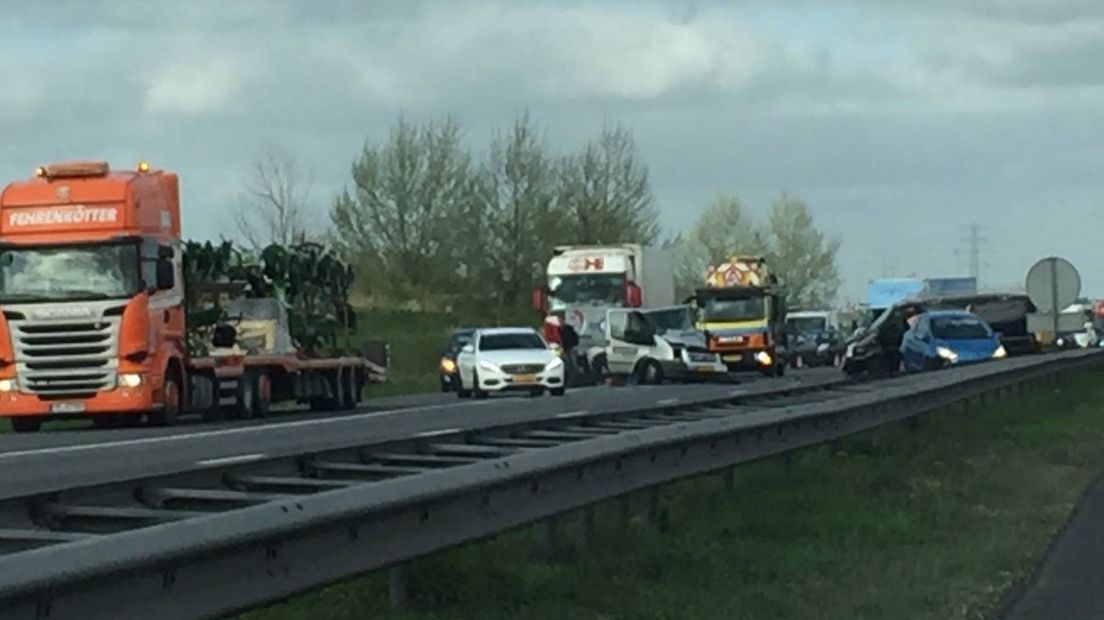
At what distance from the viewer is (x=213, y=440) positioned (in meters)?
24.5

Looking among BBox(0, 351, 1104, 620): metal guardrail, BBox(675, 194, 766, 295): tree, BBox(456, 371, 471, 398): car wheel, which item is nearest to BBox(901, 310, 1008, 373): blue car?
BBox(456, 371, 471, 398): car wheel

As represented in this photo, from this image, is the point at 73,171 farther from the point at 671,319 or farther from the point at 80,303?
the point at 671,319

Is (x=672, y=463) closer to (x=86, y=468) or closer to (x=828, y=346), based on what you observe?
(x=86, y=468)

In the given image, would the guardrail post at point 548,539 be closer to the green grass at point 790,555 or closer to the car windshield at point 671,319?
the green grass at point 790,555

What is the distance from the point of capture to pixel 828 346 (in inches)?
2975

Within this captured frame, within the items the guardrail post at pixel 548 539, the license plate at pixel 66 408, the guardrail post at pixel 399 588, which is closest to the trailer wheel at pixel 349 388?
the license plate at pixel 66 408

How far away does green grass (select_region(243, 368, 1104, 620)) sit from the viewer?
10820 millimetres

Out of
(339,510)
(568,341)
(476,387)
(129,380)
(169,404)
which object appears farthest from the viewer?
(568,341)

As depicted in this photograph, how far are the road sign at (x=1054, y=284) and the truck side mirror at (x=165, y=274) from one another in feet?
56.8

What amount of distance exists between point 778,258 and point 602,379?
7482 centimetres

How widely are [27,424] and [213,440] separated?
28.7 feet

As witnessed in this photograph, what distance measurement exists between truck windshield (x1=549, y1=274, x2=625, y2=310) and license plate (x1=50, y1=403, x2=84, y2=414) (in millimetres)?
24682

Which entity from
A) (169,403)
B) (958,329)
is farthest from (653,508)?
(958,329)

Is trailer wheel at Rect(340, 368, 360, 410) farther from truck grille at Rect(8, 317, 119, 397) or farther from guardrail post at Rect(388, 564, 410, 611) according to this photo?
guardrail post at Rect(388, 564, 410, 611)
